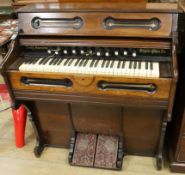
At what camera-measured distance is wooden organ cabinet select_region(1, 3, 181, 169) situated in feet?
3.77

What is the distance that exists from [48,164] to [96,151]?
380mm

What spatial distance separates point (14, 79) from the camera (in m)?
1.28

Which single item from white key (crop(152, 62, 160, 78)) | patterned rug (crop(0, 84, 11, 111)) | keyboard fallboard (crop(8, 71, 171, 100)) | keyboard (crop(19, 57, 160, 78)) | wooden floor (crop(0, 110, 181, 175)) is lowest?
patterned rug (crop(0, 84, 11, 111))

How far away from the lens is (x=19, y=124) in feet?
5.77

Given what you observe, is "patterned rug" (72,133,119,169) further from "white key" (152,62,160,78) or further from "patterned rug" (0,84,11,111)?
"patterned rug" (0,84,11,111)

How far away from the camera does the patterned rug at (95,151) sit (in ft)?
5.22

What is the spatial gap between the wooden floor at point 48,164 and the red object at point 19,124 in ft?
0.22

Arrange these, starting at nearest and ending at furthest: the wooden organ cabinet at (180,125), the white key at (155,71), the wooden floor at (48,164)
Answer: the white key at (155,71) < the wooden organ cabinet at (180,125) < the wooden floor at (48,164)

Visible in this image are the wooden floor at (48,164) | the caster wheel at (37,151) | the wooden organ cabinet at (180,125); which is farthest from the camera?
the caster wheel at (37,151)

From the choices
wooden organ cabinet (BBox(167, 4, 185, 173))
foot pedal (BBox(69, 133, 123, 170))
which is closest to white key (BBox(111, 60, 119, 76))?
wooden organ cabinet (BBox(167, 4, 185, 173))

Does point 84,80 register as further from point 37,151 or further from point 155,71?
point 37,151

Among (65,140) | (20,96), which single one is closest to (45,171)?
(65,140)

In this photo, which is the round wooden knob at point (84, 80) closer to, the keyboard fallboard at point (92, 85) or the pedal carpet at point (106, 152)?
the keyboard fallboard at point (92, 85)

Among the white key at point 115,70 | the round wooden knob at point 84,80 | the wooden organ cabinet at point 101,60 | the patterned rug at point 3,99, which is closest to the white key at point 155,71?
the wooden organ cabinet at point 101,60
